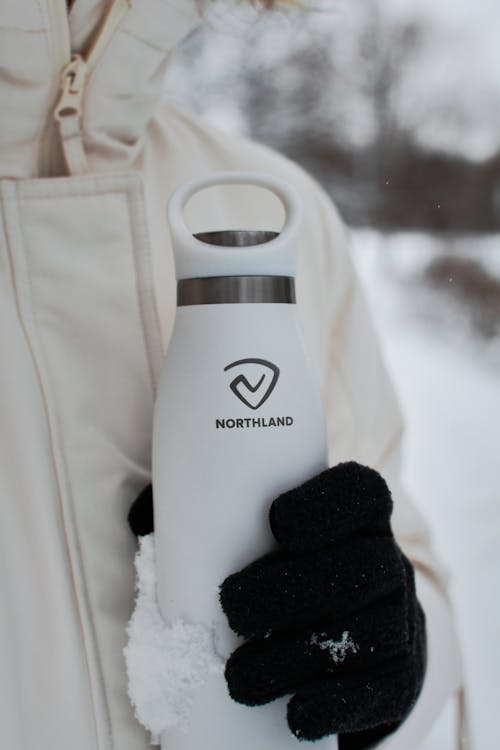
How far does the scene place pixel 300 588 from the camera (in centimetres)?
40

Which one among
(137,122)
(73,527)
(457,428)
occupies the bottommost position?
(457,428)

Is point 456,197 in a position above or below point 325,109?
below

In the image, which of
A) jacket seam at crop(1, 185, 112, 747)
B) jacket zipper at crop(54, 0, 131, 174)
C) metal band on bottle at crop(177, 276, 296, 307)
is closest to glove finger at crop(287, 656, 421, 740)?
jacket seam at crop(1, 185, 112, 747)

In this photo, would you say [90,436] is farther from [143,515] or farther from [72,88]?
[72,88]

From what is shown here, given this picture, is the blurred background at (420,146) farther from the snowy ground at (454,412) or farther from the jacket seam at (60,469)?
the jacket seam at (60,469)

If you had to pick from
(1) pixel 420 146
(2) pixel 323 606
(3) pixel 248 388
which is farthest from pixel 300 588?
(1) pixel 420 146

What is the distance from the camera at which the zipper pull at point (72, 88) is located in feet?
1.53

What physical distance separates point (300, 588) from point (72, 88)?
388 mm

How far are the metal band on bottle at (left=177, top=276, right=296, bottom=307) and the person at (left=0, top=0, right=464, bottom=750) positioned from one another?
0.10 meters

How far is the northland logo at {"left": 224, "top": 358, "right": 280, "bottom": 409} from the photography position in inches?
15.4

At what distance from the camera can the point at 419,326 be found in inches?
64.7

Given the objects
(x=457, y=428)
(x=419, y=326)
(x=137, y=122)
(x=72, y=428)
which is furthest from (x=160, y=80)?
(x=419, y=326)

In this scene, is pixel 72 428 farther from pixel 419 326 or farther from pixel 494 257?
pixel 419 326

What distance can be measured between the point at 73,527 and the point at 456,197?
3.32 feet
